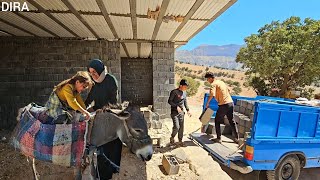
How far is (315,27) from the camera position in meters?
16.3

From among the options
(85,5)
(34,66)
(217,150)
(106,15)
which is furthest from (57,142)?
(34,66)

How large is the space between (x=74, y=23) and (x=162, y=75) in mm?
4050

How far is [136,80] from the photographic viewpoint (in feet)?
57.5

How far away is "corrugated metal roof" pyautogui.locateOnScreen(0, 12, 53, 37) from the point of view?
20.1 ft

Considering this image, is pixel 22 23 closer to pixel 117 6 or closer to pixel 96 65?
pixel 117 6

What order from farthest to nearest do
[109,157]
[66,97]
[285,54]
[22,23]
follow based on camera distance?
[285,54], [22,23], [109,157], [66,97]

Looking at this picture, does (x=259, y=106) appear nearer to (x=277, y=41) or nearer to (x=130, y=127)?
(x=130, y=127)

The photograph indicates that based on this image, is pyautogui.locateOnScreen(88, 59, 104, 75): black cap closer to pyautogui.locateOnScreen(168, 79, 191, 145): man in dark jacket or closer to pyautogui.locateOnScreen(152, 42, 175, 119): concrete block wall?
pyautogui.locateOnScreen(168, 79, 191, 145): man in dark jacket

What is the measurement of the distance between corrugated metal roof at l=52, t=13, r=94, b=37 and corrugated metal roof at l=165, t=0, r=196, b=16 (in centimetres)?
240

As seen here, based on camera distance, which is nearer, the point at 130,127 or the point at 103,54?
the point at 130,127

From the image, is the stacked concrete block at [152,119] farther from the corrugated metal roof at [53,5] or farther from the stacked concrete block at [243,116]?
the corrugated metal roof at [53,5]

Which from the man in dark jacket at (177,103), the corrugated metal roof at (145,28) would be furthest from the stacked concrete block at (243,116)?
the corrugated metal roof at (145,28)

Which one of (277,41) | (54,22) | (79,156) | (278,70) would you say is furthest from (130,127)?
(277,41)

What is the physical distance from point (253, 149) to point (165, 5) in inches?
132
